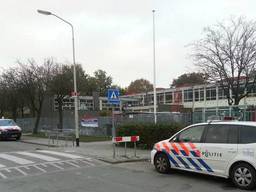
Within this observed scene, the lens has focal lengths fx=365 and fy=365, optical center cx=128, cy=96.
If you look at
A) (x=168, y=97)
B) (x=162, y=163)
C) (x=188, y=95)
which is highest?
(x=188, y=95)

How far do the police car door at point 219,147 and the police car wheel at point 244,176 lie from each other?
30 centimetres

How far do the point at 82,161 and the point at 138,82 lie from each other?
329ft

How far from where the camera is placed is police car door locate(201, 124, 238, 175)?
30.3 ft

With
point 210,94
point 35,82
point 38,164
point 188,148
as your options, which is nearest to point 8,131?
point 35,82

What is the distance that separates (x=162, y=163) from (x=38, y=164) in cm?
498

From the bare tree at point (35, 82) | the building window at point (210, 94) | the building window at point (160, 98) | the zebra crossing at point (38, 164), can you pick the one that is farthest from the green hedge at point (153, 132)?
the building window at point (160, 98)

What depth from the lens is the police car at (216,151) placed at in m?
8.84

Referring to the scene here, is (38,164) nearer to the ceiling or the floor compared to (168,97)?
nearer to the floor

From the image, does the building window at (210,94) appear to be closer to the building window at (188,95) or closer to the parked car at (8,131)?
the building window at (188,95)

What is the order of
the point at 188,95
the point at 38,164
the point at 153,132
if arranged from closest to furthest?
1. the point at 38,164
2. the point at 153,132
3. the point at 188,95

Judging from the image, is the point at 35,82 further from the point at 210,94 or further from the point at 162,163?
the point at 210,94

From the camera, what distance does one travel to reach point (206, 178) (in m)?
10.3

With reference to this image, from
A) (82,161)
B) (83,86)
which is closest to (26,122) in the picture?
(83,86)

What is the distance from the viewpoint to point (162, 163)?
443 inches
